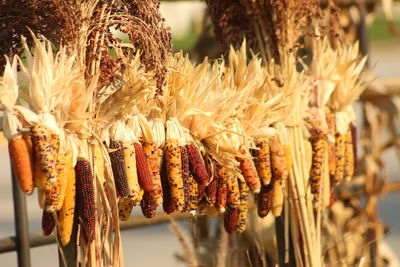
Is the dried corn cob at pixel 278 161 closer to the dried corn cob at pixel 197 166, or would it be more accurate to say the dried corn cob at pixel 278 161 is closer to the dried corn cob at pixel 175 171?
the dried corn cob at pixel 197 166

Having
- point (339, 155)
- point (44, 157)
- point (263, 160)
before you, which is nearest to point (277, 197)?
point (263, 160)

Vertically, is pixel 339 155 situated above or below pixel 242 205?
above

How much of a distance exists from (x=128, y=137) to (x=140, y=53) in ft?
0.85

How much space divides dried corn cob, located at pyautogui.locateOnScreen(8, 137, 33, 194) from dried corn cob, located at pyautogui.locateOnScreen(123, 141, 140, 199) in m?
0.33

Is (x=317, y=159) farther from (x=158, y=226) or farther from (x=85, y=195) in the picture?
(x=158, y=226)

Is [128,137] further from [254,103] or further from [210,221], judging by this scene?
[210,221]

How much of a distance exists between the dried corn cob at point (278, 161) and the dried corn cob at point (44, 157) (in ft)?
3.41

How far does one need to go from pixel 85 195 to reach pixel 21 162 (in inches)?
8.1

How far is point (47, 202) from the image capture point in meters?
2.09

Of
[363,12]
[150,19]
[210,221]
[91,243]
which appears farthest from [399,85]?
[91,243]

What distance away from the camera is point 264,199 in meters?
2.92

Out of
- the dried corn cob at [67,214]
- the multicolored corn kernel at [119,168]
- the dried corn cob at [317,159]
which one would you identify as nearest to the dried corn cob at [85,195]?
the dried corn cob at [67,214]

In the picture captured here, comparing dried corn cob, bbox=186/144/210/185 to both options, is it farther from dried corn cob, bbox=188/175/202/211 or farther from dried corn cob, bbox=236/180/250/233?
dried corn cob, bbox=236/180/250/233

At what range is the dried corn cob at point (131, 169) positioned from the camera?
2279 mm
